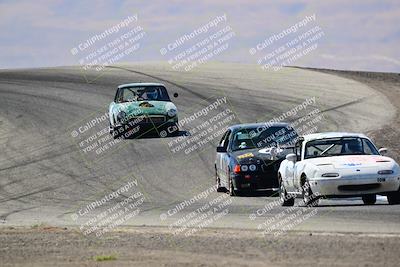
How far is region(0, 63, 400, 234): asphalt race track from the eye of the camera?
16.6 m

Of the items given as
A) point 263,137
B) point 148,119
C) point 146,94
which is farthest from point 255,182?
point 146,94

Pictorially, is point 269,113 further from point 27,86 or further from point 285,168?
point 285,168

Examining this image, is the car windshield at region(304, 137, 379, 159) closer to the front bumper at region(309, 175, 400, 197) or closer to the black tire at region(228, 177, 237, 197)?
the front bumper at region(309, 175, 400, 197)

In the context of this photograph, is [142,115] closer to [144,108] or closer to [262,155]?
[144,108]

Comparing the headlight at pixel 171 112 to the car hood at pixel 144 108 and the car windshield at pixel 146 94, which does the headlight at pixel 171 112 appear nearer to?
the car hood at pixel 144 108

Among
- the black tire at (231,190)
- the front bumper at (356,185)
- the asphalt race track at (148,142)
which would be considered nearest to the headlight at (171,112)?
the asphalt race track at (148,142)

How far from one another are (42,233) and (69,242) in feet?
4.15

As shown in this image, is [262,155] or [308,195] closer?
[308,195]

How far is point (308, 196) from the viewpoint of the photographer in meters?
16.7

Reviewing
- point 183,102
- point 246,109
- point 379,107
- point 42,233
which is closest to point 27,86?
point 183,102

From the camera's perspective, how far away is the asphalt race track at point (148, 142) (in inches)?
654

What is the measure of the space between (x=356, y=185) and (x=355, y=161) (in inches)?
19.6

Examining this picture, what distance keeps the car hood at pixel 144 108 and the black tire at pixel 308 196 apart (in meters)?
11.5

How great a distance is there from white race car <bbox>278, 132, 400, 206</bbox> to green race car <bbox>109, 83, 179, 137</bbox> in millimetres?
10530
